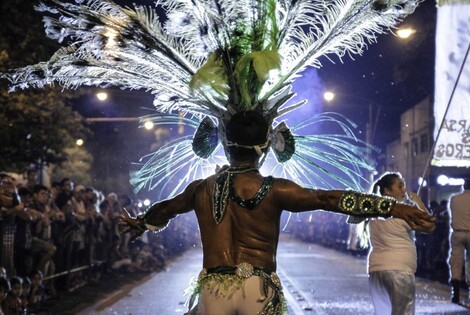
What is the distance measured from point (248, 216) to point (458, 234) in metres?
9.00

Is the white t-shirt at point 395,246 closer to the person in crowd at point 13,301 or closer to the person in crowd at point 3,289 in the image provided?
the person in crowd at point 3,289

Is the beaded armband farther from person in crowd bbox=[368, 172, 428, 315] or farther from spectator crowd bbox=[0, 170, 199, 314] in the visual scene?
spectator crowd bbox=[0, 170, 199, 314]

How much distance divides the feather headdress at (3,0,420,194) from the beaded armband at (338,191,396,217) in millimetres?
647

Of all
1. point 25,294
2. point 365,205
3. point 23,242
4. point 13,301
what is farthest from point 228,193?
point 23,242

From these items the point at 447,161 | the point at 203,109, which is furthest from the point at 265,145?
the point at 447,161

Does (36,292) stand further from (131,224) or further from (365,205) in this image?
(365,205)

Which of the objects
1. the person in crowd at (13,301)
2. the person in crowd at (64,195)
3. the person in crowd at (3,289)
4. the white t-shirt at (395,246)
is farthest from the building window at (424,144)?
the white t-shirt at (395,246)

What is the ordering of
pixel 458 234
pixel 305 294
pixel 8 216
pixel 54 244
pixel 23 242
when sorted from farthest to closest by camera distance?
pixel 305 294 → pixel 54 244 → pixel 458 234 → pixel 23 242 → pixel 8 216

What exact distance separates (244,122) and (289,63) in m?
0.62

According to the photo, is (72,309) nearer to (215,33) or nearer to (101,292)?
(101,292)

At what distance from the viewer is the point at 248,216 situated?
Answer: 5.17 m

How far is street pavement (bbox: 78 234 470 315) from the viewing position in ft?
43.4

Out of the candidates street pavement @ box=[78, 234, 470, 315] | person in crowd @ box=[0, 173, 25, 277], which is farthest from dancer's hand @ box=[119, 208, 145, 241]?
street pavement @ box=[78, 234, 470, 315]

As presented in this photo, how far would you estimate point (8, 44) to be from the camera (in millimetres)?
20375
